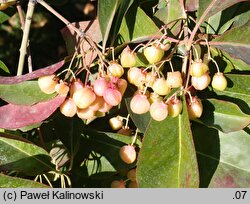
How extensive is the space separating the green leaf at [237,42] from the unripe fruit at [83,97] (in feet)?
0.99

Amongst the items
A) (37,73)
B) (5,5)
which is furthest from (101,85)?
(5,5)

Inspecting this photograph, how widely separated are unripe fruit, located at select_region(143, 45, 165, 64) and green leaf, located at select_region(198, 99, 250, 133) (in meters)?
0.17

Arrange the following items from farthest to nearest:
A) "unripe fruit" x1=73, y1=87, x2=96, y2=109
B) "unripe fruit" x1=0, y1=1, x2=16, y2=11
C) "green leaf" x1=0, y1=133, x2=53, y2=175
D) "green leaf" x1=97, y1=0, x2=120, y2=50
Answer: "unripe fruit" x1=0, y1=1, x2=16, y2=11 < "green leaf" x1=0, y1=133, x2=53, y2=175 < "green leaf" x1=97, y1=0, x2=120, y2=50 < "unripe fruit" x1=73, y1=87, x2=96, y2=109

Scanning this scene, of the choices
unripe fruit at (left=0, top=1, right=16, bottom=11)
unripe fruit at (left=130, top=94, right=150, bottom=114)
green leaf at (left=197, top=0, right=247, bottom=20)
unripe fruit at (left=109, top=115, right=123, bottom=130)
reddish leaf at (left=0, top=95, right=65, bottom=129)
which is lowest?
unripe fruit at (left=130, top=94, right=150, bottom=114)

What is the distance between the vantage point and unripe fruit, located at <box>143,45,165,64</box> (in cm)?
114

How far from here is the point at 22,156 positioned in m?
1.34

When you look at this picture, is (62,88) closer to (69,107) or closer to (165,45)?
(69,107)

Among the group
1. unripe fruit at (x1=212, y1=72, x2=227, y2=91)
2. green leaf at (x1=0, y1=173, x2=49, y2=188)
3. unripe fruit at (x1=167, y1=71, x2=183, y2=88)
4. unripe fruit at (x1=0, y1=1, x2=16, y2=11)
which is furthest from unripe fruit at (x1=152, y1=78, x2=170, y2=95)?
unripe fruit at (x1=0, y1=1, x2=16, y2=11)

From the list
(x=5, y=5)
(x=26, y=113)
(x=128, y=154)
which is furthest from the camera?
(x=5, y=5)

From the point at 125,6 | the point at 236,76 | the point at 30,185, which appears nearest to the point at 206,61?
the point at 236,76

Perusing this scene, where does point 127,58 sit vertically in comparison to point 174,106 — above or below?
above

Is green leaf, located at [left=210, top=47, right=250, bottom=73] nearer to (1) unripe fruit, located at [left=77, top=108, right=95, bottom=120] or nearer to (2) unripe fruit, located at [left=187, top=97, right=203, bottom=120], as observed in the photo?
(2) unripe fruit, located at [left=187, top=97, right=203, bottom=120]

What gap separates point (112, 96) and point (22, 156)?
340 millimetres

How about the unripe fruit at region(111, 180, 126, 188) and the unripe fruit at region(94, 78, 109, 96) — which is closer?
the unripe fruit at region(94, 78, 109, 96)
